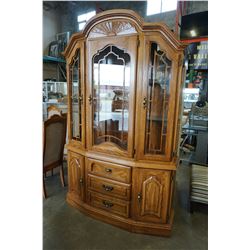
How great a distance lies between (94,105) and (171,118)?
755 millimetres

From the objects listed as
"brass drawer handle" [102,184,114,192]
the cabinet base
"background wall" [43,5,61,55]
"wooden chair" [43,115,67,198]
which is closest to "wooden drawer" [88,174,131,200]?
"brass drawer handle" [102,184,114,192]

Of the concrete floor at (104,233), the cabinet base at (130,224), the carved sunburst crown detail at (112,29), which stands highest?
the carved sunburst crown detail at (112,29)

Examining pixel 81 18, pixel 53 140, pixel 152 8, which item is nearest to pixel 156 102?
pixel 53 140

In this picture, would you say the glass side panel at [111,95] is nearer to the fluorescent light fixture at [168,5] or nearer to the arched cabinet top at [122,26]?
the arched cabinet top at [122,26]

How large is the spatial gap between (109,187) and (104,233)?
44 centimetres

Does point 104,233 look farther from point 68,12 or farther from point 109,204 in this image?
point 68,12

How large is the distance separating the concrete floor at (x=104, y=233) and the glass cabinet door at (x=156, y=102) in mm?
813

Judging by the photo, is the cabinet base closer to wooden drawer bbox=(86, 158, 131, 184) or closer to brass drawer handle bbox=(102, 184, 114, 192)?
brass drawer handle bbox=(102, 184, 114, 192)

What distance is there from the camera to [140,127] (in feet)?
5.33

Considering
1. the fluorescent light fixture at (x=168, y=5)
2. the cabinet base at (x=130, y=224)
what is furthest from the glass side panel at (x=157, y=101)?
the fluorescent light fixture at (x=168, y=5)

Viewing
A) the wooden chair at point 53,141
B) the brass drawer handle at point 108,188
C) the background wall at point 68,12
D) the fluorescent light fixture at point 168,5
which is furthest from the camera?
the background wall at point 68,12

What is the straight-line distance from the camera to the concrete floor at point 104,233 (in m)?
1.66
